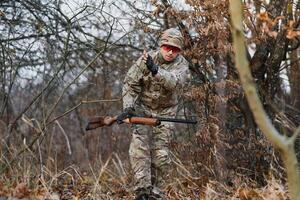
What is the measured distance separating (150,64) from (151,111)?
2.59 feet

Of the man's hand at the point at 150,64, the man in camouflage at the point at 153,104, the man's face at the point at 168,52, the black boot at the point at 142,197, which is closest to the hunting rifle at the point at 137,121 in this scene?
the man in camouflage at the point at 153,104

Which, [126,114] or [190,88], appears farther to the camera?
[190,88]

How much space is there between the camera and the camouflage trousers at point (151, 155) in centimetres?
640

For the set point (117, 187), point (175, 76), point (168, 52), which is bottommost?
point (117, 187)

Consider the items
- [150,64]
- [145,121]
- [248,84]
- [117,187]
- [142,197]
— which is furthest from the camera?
[117,187]

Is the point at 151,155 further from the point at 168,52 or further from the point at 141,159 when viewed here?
the point at 168,52

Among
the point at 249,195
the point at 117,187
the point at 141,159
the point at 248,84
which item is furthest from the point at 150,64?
the point at 248,84

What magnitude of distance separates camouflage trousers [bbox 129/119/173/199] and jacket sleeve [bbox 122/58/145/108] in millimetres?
280

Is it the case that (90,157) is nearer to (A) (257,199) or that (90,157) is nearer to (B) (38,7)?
(B) (38,7)

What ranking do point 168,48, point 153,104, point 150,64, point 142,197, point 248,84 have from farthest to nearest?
point 153,104 < point 168,48 < point 142,197 < point 150,64 < point 248,84

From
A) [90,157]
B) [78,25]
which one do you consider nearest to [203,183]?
[78,25]

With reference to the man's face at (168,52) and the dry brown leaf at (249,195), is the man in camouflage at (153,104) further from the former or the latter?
the dry brown leaf at (249,195)

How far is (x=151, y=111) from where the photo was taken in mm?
A: 6637

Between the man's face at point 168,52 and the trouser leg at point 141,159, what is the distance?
0.73m
